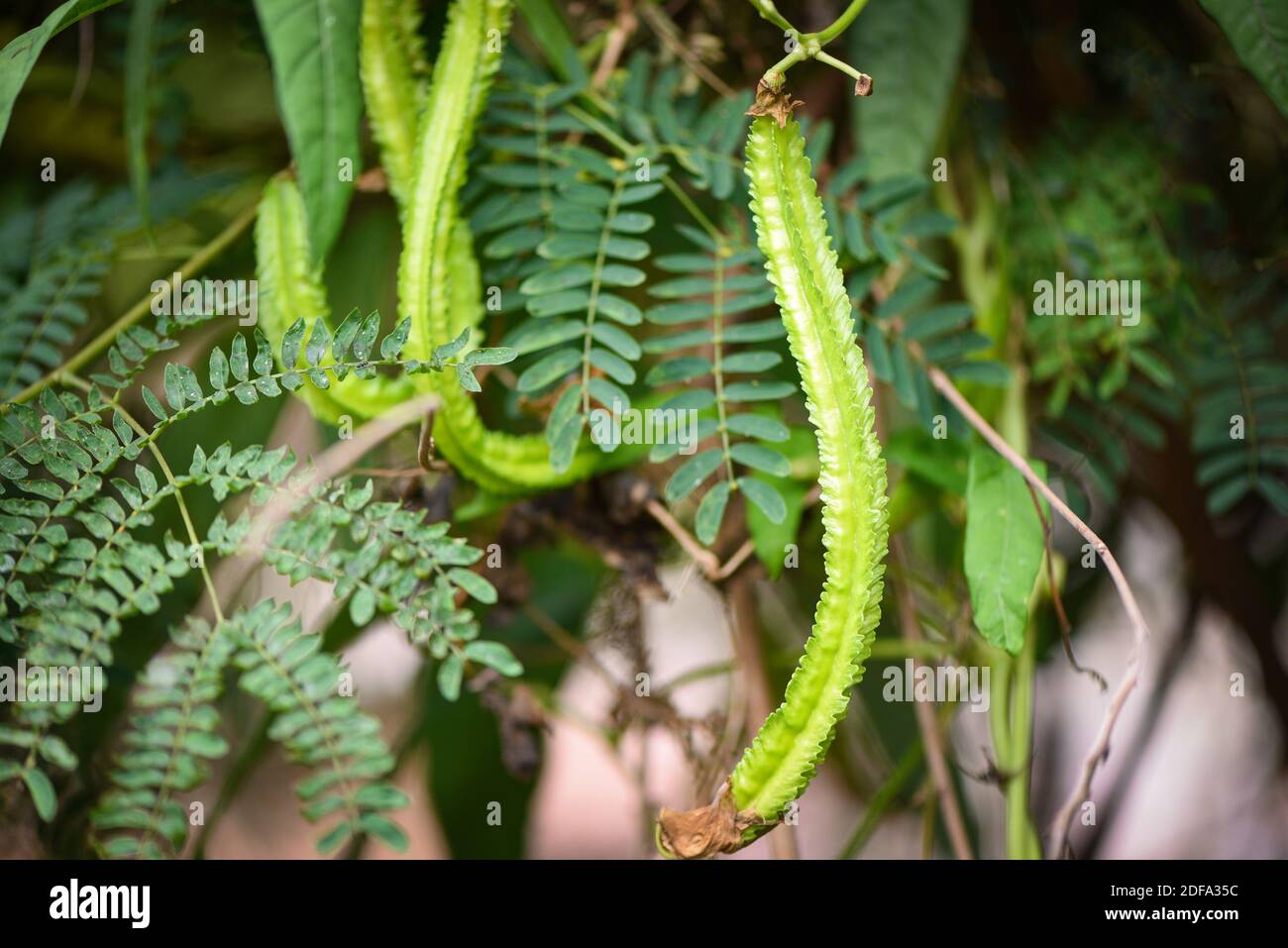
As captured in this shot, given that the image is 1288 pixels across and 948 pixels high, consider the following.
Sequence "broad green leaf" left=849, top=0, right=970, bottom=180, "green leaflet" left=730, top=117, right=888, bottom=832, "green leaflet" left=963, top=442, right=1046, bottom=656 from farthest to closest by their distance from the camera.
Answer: "broad green leaf" left=849, top=0, right=970, bottom=180 < "green leaflet" left=963, top=442, right=1046, bottom=656 < "green leaflet" left=730, top=117, right=888, bottom=832

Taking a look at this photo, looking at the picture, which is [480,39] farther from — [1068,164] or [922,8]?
[1068,164]

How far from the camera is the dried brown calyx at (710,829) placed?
1.88ft

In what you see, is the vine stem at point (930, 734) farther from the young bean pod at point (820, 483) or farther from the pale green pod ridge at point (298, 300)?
the pale green pod ridge at point (298, 300)

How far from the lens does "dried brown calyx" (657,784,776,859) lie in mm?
572

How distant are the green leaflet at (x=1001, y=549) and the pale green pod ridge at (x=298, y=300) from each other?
1.29ft

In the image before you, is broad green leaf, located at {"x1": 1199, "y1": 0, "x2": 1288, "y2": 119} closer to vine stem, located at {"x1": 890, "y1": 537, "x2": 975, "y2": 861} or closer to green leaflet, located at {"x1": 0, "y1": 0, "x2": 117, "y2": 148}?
vine stem, located at {"x1": 890, "y1": 537, "x2": 975, "y2": 861}

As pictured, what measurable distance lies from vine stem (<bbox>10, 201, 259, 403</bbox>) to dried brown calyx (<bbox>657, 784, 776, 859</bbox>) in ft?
1.56

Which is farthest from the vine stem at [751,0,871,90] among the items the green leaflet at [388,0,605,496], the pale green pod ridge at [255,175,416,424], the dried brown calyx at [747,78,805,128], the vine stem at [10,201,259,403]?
the vine stem at [10,201,259,403]

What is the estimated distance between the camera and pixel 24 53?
60cm

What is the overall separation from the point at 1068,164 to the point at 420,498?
71cm

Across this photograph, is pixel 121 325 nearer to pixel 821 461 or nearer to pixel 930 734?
pixel 821 461

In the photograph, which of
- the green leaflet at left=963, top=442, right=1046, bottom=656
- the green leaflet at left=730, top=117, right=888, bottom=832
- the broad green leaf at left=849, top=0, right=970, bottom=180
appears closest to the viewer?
the green leaflet at left=730, top=117, right=888, bottom=832

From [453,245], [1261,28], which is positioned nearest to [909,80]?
[1261,28]

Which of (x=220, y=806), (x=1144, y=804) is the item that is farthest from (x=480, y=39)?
(x=1144, y=804)
